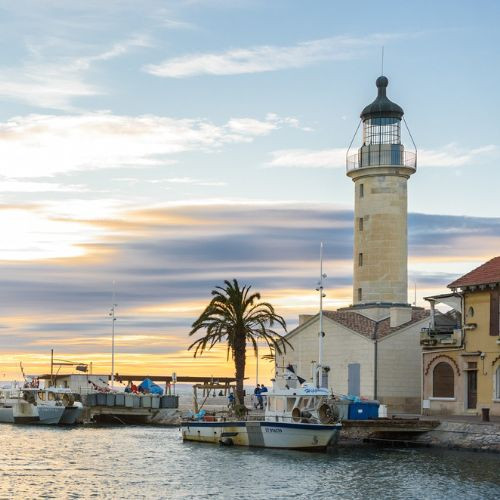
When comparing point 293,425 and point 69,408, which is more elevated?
point 293,425

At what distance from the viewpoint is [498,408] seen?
52.0 m

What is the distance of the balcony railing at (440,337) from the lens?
55.8 metres

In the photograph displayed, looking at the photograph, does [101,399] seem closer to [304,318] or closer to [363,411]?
[304,318]

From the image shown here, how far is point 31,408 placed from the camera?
71.1 m

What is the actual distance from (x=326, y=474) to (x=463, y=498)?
697 centimetres

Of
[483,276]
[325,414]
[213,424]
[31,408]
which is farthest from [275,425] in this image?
[31,408]

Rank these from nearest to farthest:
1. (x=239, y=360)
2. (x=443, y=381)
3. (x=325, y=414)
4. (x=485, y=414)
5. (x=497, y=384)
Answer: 1. (x=325, y=414)
2. (x=485, y=414)
3. (x=497, y=384)
4. (x=443, y=381)
5. (x=239, y=360)

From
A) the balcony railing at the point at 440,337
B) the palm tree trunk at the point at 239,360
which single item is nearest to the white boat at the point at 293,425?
the palm tree trunk at the point at 239,360

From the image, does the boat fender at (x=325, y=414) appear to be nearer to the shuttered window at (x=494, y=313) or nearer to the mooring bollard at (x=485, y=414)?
the mooring bollard at (x=485, y=414)

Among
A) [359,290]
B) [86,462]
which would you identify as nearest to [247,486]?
[86,462]

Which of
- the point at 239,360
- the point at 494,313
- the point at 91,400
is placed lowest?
the point at 91,400

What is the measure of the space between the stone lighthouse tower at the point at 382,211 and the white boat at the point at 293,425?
20.4 m

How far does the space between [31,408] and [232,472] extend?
34.7 m

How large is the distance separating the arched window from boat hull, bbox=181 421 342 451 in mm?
11636
